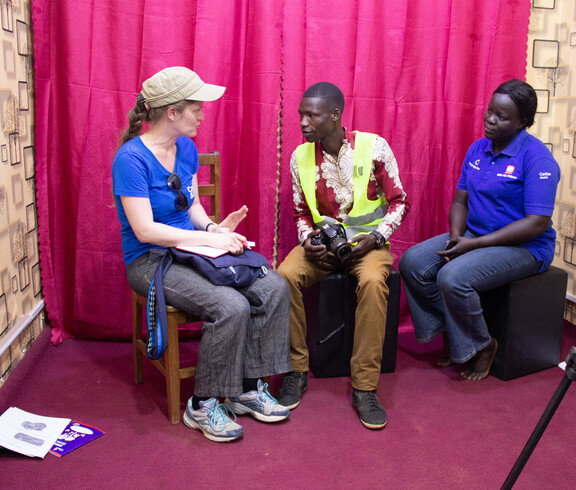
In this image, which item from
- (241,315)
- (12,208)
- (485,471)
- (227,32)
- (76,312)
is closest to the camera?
(485,471)

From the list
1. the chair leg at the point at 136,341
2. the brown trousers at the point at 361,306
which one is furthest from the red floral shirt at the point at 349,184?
the chair leg at the point at 136,341

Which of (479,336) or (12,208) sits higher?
(12,208)

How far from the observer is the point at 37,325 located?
2775 mm

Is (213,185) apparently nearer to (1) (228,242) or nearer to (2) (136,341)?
(1) (228,242)

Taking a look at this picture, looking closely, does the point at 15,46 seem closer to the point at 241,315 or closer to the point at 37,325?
the point at 37,325

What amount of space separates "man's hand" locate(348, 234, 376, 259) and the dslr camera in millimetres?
65

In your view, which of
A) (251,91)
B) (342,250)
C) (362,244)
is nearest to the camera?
(342,250)

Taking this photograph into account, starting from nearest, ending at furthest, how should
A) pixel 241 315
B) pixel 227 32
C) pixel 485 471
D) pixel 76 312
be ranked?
pixel 485 471 < pixel 241 315 < pixel 227 32 < pixel 76 312

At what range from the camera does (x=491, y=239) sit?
96.8 inches

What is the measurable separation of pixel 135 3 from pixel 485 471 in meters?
2.21

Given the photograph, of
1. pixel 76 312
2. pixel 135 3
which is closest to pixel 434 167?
pixel 135 3

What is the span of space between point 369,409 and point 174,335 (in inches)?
29.5

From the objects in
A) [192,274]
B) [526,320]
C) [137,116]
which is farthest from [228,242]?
[526,320]

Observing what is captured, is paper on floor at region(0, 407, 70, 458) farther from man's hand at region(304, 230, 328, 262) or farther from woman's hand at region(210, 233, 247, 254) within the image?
man's hand at region(304, 230, 328, 262)
